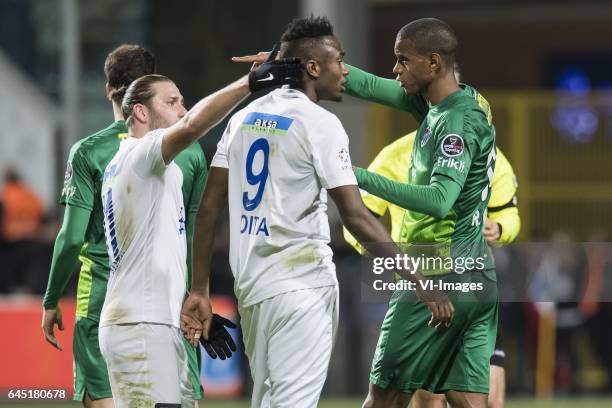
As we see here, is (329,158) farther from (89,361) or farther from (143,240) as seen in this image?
(89,361)

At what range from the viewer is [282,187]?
6.74 m

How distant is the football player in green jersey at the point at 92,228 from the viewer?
774 cm

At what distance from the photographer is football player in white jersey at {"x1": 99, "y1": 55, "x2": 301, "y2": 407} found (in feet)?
22.3

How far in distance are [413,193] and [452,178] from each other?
0.21 m

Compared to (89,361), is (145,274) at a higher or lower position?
higher

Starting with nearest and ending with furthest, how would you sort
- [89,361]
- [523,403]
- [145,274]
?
[145,274] < [89,361] < [523,403]

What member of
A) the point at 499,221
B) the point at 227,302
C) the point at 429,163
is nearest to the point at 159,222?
the point at 429,163

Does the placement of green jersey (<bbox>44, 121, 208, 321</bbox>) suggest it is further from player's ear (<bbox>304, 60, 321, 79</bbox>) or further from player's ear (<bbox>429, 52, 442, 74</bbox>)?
player's ear (<bbox>429, 52, 442, 74</bbox>)

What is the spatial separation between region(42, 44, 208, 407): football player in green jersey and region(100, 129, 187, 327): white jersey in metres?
0.82

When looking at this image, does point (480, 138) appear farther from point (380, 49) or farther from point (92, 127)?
point (380, 49)

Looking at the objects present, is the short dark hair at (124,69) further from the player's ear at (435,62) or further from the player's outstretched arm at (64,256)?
the player's ear at (435,62)

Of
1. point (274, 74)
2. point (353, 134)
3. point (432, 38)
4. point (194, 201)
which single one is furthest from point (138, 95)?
point (353, 134)

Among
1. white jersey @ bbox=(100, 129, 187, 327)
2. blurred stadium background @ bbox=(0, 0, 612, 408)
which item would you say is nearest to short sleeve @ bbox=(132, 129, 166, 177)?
white jersey @ bbox=(100, 129, 187, 327)

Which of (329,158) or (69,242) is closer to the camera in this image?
(329,158)
